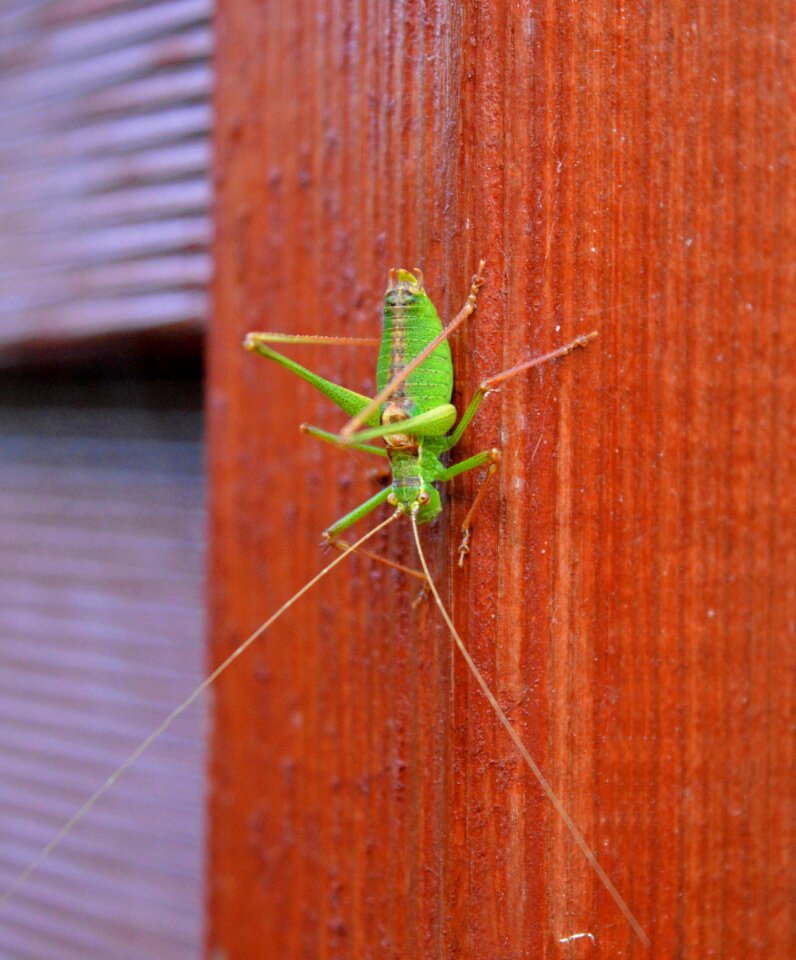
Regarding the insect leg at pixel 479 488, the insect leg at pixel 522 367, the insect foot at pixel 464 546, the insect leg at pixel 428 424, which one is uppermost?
the insect leg at pixel 522 367

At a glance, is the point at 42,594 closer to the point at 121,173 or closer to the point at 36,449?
the point at 36,449

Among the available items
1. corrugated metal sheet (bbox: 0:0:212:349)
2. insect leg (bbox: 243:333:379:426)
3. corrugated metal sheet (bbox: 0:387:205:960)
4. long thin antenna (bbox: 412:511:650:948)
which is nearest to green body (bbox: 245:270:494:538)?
insect leg (bbox: 243:333:379:426)

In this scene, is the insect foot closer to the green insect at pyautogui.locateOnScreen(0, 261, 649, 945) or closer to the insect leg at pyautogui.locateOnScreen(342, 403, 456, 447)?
the green insect at pyautogui.locateOnScreen(0, 261, 649, 945)

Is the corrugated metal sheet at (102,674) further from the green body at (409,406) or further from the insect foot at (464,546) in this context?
the insect foot at (464,546)

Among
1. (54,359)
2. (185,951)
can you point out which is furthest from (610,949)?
(54,359)

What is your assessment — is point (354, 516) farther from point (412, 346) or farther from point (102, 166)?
point (102, 166)

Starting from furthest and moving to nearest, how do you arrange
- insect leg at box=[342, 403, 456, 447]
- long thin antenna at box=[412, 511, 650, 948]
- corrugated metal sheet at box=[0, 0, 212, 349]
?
corrugated metal sheet at box=[0, 0, 212, 349] → insect leg at box=[342, 403, 456, 447] → long thin antenna at box=[412, 511, 650, 948]

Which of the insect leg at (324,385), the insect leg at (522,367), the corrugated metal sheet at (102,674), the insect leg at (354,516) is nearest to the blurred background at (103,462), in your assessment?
the corrugated metal sheet at (102,674)
